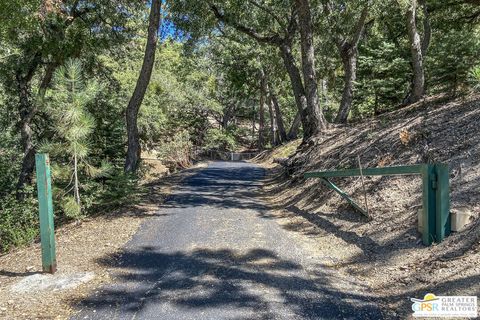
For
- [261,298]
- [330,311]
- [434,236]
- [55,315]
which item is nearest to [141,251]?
[55,315]

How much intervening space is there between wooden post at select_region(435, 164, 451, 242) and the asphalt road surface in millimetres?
1170

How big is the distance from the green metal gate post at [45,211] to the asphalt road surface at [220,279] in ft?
2.35

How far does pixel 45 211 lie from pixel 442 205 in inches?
184

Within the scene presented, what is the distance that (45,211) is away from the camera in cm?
470

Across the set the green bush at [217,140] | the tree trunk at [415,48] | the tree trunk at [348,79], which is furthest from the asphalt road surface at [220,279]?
the green bush at [217,140]

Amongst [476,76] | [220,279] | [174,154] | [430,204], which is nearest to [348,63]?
[476,76]

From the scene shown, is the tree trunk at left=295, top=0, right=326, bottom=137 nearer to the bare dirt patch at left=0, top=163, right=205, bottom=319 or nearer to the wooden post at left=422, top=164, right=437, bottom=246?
the bare dirt patch at left=0, top=163, right=205, bottom=319

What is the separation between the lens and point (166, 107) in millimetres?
23984

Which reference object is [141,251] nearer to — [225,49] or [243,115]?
[225,49]

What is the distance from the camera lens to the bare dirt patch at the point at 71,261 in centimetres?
380

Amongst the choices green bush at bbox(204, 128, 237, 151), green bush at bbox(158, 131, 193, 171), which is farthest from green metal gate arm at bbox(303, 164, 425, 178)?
green bush at bbox(204, 128, 237, 151)

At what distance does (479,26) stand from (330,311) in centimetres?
1901

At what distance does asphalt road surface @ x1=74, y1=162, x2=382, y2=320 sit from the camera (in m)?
3.62

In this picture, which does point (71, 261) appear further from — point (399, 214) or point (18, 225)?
point (18, 225)
